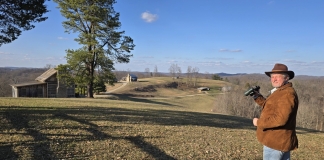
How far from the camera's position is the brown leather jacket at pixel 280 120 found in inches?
131

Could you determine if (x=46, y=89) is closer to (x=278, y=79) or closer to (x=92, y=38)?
(x=92, y=38)

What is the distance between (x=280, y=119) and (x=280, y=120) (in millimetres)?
15

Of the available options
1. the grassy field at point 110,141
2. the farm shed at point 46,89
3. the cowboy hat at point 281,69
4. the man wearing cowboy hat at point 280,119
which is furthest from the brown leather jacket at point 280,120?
the farm shed at point 46,89

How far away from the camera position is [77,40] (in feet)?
75.0

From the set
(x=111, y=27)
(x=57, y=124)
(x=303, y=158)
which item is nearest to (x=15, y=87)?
(x=111, y=27)

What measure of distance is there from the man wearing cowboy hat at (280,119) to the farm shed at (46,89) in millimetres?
32306

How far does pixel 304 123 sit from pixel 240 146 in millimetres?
36063

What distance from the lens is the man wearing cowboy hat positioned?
3.34 m

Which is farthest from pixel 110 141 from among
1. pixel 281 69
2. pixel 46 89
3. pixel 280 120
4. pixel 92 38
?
pixel 46 89

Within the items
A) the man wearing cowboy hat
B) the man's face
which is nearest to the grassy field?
the man wearing cowboy hat

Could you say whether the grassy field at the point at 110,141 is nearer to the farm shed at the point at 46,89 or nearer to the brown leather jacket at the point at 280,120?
the brown leather jacket at the point at 280,120

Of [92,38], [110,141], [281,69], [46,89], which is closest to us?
[281,69]

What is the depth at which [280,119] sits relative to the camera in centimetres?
331

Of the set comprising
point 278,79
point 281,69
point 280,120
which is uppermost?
point 281,69
